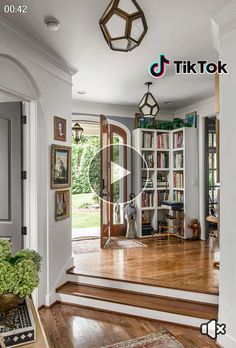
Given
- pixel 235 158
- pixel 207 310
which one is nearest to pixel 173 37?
pixel 235 158

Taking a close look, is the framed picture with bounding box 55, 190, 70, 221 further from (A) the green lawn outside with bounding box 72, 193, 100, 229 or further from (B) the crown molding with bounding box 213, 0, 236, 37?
(A) the green lawn outside with bounding box 72, 193, 100, 229

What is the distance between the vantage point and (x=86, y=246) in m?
4.74

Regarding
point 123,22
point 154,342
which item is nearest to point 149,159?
point 154,342

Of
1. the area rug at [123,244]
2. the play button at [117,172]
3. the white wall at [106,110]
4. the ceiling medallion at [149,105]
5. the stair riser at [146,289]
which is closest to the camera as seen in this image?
the stair riser at [146,289]

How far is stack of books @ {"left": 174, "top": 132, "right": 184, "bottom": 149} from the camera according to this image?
540 cm

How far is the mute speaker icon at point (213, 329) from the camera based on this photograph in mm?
2267

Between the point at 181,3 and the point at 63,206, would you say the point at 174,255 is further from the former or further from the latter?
the point at 181,3

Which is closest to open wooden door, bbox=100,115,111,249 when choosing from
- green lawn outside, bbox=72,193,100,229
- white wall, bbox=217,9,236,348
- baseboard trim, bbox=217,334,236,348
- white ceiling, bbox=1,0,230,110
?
white ceiling, bbox=1,0,230,110

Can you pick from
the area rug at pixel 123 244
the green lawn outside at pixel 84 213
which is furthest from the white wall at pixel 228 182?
the green lawn outside at pixel 84 213

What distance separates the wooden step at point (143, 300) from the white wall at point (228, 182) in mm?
Result: 391

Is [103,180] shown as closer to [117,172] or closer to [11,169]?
[117,172]

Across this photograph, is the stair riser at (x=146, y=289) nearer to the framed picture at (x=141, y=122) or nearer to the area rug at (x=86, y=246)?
the area rug at (x=86, y=246)
